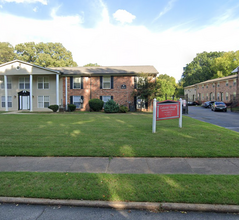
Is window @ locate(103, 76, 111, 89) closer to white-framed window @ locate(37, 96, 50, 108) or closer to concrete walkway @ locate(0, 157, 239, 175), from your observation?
white-framed window @ locate(37, 96, 50, 108)

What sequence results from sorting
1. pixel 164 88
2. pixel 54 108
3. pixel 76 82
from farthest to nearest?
pixel 164 88 → pixel 76 82 → pixel 54 108

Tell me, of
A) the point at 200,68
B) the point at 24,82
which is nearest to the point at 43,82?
the point at 24,82

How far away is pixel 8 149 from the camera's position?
21.0ft

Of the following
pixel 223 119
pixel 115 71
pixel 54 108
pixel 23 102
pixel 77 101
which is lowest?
pixel 223 119

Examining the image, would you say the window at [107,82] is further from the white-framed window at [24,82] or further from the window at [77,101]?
the white-framed window at [24,82]

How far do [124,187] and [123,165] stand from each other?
1.37 metres

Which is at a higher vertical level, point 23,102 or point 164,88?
point 164,88

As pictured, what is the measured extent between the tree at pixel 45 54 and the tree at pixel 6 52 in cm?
232

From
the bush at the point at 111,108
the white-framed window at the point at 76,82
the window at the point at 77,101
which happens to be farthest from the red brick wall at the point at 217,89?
the window at the point at 77,101

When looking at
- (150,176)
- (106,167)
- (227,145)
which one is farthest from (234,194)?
(227,145)

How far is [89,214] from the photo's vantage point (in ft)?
10.3

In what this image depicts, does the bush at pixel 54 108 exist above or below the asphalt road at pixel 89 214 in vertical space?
above

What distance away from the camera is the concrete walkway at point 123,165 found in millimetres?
4773

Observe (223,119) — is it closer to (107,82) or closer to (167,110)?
(167,110)
